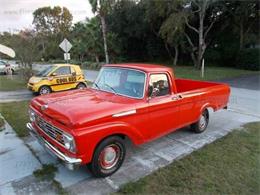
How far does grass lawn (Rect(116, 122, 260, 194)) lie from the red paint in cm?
71

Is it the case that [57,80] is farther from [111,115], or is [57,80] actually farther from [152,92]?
[111,115]

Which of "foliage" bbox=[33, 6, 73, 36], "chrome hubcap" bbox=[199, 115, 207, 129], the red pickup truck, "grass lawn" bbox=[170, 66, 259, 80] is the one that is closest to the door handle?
the red pickup truck

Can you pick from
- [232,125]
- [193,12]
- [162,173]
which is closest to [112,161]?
[162,173]

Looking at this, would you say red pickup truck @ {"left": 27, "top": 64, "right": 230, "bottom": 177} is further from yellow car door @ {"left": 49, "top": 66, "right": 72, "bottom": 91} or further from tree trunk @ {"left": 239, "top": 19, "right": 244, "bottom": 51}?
tree trunk @ {"left": 239, "top": 19, "right": 244, "bottom": 51}

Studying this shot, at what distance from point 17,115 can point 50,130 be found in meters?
4.20

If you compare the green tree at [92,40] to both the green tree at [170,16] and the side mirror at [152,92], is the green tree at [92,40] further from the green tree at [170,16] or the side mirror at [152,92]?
the side mirror at [152,92]

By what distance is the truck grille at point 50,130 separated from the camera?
363cm

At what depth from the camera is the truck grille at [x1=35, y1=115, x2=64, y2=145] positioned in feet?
11.9

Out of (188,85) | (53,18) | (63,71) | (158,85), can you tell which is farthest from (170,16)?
(53,18)

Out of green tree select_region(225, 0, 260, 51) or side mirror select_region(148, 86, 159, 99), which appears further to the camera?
green tree select_region(225, 0, 260, 51)

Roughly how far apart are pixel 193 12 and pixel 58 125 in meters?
19.8

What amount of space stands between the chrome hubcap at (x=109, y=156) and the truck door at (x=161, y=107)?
816 mm

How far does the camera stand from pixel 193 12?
67.4 feet

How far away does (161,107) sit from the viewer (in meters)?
4.52
